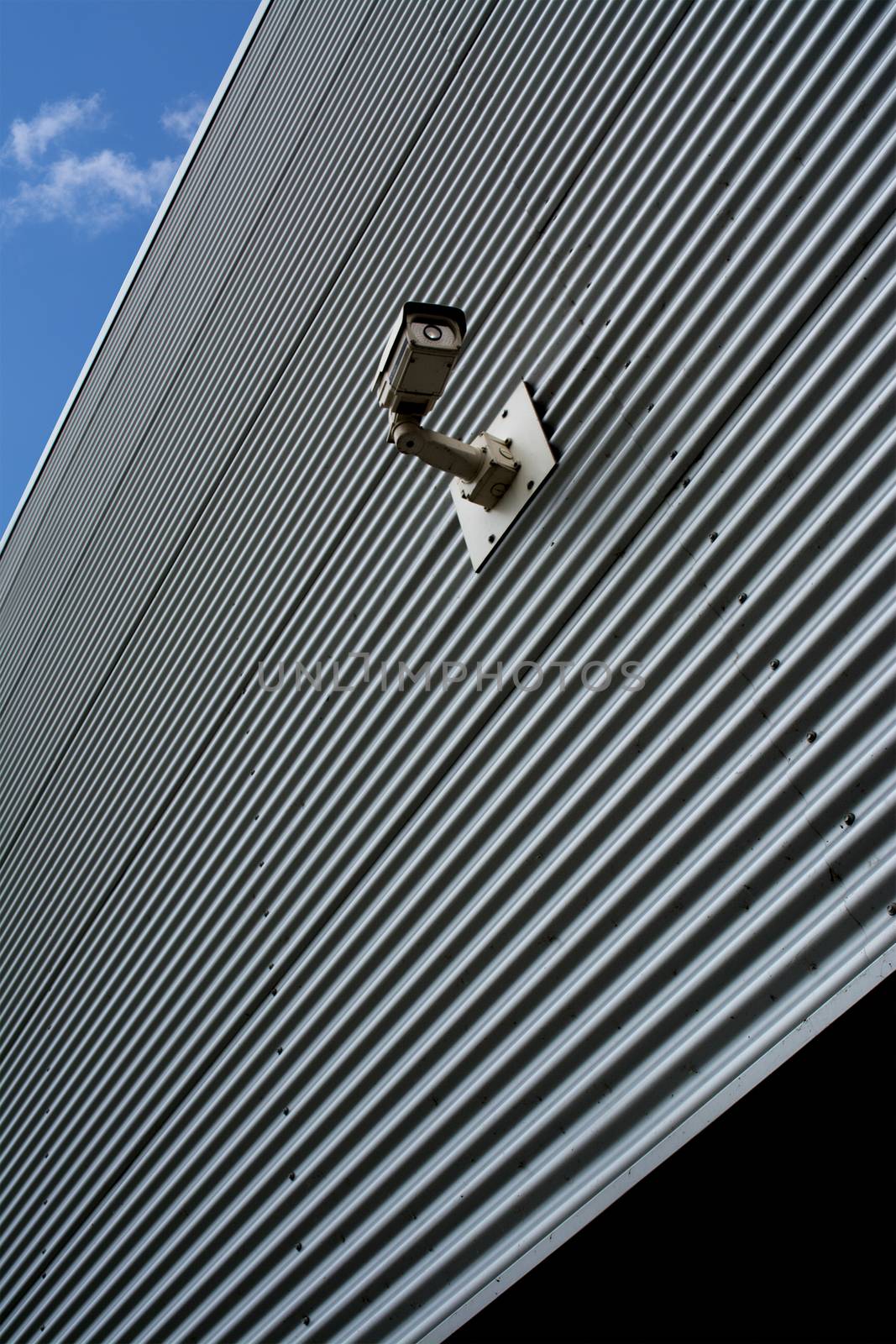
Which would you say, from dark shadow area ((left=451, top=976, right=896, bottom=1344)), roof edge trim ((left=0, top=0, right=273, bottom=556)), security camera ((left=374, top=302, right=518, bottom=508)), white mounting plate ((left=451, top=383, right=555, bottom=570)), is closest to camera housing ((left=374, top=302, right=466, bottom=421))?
security camera ((left=374, top=302, right=518, bottom=508))

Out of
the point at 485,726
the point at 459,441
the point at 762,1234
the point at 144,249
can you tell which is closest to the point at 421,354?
the point at 459,441

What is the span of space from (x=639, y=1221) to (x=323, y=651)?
7.32 ft

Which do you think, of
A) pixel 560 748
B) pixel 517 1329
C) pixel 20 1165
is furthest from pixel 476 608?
pixel 20 1165

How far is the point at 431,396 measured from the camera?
3.20 metres

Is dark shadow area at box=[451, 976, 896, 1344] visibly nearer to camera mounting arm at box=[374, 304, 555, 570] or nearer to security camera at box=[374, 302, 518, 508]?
camera mounting arm at box=[374, 304, 555, 570]

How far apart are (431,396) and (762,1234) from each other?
251cm

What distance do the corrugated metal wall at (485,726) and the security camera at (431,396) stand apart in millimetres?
Result: 180

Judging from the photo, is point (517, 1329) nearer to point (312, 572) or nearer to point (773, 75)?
point (312, 572)

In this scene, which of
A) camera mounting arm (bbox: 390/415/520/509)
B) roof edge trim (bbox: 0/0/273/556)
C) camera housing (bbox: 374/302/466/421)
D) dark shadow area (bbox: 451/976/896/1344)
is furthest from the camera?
roof edge trim (bbox: 0/0/273/556)

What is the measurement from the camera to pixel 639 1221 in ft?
8.42

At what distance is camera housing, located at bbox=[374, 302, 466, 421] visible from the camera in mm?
3096

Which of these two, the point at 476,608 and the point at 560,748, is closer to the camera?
the point at 560,748

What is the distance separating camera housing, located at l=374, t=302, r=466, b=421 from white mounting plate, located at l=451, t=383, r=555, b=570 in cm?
33

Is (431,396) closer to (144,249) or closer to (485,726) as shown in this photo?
(485,726)
